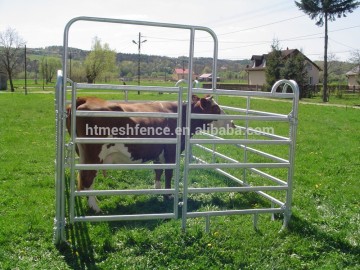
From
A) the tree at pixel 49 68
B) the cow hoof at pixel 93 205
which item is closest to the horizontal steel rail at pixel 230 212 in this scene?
the cow hoof at pixel 93 205

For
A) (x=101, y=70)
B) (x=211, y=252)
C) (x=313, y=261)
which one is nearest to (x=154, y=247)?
(x=211, y=252)

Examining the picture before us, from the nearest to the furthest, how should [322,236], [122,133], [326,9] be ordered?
1. [322,236]
2. [122,133]
3. [326,9]

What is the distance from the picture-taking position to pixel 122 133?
5906 millimetres

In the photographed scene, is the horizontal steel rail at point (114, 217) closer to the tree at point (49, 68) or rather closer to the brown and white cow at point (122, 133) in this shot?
the brown and white cow at point (122, 133)

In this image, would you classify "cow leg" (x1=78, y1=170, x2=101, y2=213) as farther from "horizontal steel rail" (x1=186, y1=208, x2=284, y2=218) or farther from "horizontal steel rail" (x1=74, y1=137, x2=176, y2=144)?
A: "horizontal steel rail" (x1=186, y1=208, x2=284, y2=218)

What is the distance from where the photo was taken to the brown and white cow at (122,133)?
18.7ft

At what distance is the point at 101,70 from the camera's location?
4741cm

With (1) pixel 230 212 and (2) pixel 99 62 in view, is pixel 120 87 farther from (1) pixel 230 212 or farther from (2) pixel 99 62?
(2) pixel 99 62

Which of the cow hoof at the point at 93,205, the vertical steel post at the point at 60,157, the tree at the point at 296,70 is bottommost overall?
the cow hoof at the point at 93,205

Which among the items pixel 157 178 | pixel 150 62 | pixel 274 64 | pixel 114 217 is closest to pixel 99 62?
pixel 274 64

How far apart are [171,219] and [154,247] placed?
2.58 ft

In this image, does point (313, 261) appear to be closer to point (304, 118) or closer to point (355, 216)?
point (355, 216)

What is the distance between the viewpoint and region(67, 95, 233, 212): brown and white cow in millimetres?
5695

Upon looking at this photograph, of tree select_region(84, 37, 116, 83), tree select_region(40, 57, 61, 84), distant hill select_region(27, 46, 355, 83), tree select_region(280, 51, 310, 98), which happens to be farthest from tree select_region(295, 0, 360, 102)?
tree select_region(40, 57, 61, 84)
